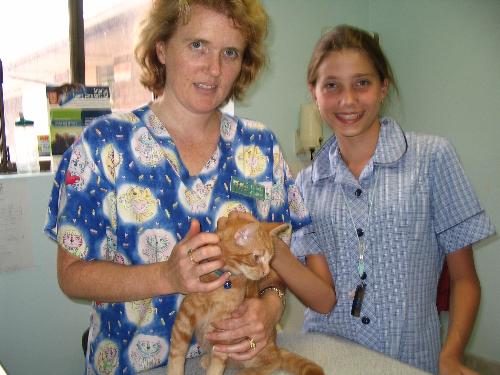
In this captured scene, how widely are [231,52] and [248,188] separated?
323 millimetres

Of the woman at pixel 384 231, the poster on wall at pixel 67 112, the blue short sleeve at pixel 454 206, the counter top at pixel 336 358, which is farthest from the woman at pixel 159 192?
the poster on wall at pixel 67 112

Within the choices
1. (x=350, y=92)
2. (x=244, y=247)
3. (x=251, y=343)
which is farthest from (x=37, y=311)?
(x=350, y=92)

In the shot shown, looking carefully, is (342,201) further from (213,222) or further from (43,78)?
(43,78)

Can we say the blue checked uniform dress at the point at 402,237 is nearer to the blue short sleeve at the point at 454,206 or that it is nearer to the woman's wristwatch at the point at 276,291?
the blue short sleeve at the point at 454,206

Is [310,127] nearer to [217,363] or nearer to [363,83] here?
[363,83]

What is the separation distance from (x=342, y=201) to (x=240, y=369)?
0.54 meters

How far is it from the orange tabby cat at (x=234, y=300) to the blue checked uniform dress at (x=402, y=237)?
34 cm

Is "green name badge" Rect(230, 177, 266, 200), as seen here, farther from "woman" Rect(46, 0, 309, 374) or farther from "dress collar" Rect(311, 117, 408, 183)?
"dress collar" Rect(311, 117, 408, 183)

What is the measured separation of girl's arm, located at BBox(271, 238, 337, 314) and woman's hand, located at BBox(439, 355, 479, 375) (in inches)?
12.0

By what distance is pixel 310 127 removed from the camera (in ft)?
9.07

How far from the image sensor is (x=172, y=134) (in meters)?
1.13

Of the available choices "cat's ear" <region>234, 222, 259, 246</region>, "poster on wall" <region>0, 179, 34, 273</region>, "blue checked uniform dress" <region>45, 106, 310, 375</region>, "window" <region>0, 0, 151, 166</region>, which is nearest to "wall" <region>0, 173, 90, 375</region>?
"poster on wall" <region>0, 179, 34, 273</region>

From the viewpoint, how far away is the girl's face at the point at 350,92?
1.29 m

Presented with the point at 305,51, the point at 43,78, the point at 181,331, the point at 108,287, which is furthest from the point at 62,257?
the point at 305,51
